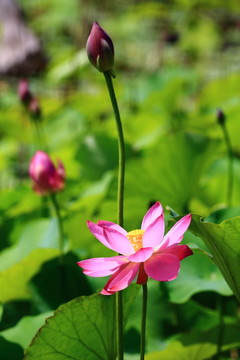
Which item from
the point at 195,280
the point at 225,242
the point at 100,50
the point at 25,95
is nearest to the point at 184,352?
the point at 195,280

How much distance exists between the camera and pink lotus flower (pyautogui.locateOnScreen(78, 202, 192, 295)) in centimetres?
48

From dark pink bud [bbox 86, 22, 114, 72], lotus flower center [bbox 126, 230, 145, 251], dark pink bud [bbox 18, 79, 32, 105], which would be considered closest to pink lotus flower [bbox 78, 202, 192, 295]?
lotus flower center [bbox 126, 230, 145, 251]

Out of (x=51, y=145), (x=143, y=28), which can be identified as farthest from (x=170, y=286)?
(x=143, y=28)

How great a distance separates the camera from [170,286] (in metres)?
0.75

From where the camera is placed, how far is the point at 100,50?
1.72 ft

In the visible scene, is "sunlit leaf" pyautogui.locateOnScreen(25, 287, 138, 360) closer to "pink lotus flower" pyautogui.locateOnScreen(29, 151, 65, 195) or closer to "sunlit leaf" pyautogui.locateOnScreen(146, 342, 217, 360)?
"sunlit leaf" pyautogui.locateOnScreen(146, 342, 217, 360)

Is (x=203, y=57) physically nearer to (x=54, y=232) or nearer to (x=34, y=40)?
(x=34, y=40)

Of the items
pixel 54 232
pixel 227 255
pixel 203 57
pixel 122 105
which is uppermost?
pixel 227 255

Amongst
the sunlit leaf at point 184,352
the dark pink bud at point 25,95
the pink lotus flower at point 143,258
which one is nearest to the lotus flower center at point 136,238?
the pink lotus flower at point 143,258

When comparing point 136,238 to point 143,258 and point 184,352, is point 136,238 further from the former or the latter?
point 184,352

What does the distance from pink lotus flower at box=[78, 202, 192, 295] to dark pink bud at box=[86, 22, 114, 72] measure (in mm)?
136

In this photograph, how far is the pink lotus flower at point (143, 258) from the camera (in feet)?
1.56

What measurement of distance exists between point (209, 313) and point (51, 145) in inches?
44.3

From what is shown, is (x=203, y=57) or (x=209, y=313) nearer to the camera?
(x=209, y=313)
